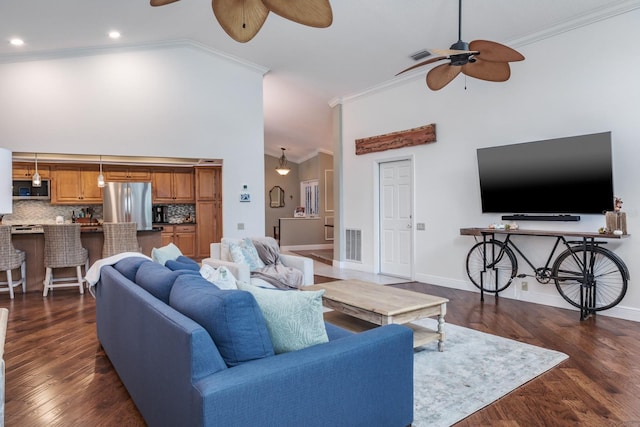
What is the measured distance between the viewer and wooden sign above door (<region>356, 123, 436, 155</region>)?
5969 millimetres

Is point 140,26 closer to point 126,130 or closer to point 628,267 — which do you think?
point 126,130

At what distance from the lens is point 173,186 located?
8.61 metres

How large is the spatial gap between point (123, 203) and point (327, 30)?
4.99m

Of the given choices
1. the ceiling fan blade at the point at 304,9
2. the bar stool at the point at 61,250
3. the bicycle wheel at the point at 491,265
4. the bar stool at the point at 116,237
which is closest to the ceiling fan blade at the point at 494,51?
the ceiling fan blade at the point at 304,9

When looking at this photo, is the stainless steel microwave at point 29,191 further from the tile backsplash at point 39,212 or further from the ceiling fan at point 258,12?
the ceiling fan at point 258,12

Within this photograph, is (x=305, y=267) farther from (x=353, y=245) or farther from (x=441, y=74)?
(x=353, y=245)

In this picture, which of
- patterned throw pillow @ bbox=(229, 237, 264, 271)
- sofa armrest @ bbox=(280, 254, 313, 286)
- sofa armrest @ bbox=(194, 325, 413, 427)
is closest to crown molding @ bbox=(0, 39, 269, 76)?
patterned throw pillow @ bbox=(229, 237, 264, 271)

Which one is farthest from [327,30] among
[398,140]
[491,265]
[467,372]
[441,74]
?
[467,372]

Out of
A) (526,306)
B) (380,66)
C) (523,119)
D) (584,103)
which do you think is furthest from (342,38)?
(526,306)

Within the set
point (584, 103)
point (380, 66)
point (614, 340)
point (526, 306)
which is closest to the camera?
point (614, 340)

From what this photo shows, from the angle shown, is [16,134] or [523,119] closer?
[523,119]

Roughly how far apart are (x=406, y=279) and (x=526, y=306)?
2.05m

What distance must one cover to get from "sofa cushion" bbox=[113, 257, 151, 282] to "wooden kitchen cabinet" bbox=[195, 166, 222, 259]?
18.1 ft

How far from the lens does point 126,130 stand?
614 centimetres
